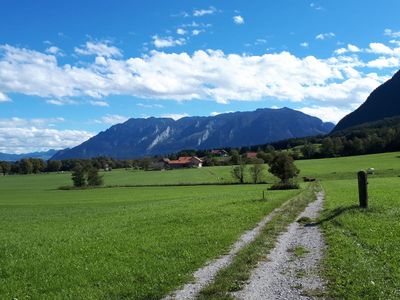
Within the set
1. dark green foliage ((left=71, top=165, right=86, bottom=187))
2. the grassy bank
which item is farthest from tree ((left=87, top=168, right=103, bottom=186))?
the grassy bank

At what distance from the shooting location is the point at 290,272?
1389cm

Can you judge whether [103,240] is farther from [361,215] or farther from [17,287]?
[361,215]

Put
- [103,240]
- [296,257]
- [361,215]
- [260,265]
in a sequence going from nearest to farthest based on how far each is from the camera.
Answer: [260,265] < [296,257] < [103,240] < [361,215]

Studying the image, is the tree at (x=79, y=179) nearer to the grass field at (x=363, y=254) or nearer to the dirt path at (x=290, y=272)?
the grass field at (x=363, y=254)

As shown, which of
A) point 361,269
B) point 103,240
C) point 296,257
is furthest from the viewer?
point 103,240

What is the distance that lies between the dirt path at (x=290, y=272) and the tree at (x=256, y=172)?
9784cm

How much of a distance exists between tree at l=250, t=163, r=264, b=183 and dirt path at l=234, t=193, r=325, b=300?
9784 cm

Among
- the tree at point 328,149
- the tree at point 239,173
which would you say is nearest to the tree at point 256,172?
the tree at point 239,173

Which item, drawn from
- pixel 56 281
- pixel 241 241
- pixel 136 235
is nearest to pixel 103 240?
pixel 136 235

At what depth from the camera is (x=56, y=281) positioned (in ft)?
46.7

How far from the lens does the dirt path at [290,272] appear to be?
1164 cm

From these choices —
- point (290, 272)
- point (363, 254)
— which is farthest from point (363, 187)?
point (290, 272)

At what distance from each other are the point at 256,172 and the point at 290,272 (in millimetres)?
105008

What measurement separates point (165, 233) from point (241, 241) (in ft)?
16.0
